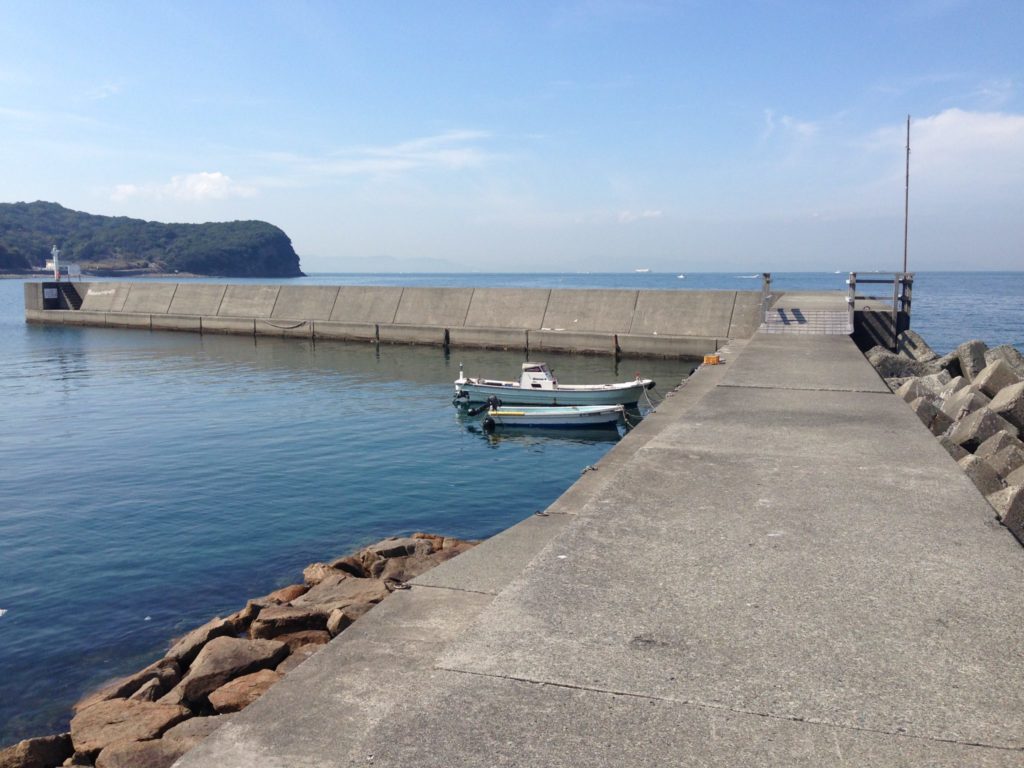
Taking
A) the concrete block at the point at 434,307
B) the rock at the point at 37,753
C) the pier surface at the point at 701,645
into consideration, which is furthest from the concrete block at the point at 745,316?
the rock at the point at 37,753

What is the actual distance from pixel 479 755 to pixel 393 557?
6.91 meters

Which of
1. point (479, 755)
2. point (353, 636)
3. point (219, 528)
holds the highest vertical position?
point (479, 755)

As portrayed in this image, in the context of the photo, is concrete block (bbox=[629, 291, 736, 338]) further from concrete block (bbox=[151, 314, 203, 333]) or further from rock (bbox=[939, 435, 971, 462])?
concrete block (bbox=[151, 314, 203, 333])

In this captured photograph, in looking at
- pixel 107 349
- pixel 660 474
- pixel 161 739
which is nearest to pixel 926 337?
pixel 107 349

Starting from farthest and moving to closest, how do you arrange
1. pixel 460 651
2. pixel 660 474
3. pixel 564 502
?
pixel 564 502, pixel 660 474, pixel 460 651

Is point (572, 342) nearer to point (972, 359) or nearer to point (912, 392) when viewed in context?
point (972, 359)

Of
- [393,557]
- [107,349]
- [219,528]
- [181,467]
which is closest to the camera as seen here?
[393,557]

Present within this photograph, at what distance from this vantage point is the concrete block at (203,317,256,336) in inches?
1662

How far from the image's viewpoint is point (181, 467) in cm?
1612

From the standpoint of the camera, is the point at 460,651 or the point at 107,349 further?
the point at 107,349

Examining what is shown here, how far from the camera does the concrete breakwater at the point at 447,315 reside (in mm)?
32219

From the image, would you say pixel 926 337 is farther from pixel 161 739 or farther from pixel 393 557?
pixel 161 739

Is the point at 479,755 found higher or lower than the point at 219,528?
higher

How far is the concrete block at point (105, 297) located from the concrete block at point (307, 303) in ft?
40.9
